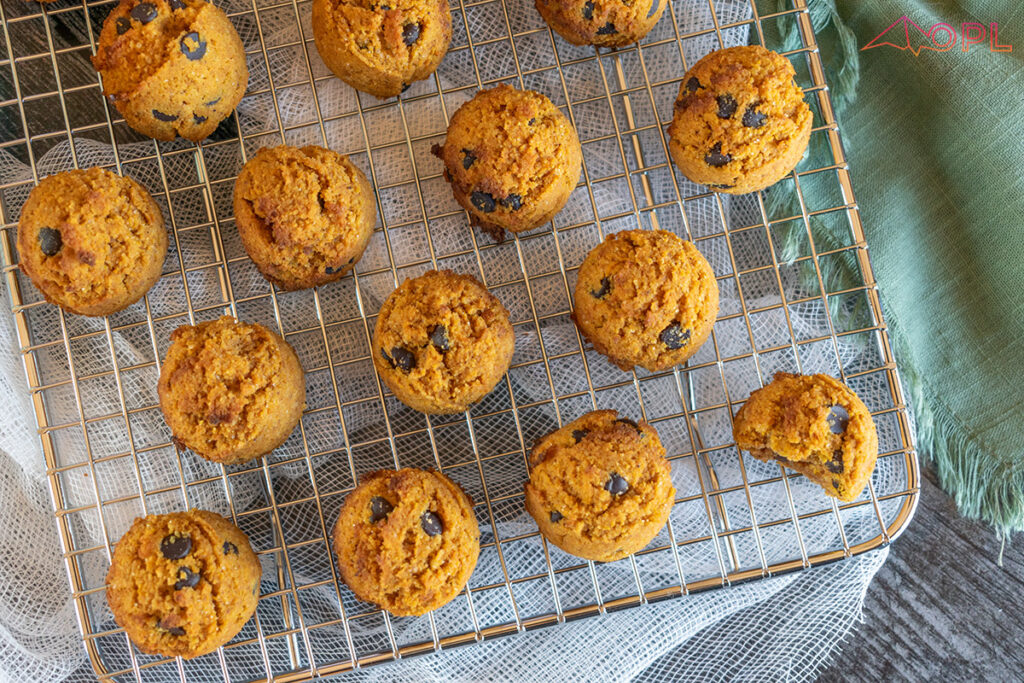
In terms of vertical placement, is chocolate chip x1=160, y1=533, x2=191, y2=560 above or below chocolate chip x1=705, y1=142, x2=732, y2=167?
below

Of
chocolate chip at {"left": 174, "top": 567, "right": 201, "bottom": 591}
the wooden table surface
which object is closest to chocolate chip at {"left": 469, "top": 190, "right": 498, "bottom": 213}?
chocolate chip at {"left": 174, "top": 567, "right": 201, "bottom": 591}

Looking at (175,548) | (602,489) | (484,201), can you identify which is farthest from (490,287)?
(175,548)

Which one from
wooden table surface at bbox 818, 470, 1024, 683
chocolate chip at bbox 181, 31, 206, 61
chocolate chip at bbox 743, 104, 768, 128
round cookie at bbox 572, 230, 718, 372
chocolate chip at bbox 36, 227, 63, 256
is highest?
chocolate chip at bbox 181, 31, 206, 61

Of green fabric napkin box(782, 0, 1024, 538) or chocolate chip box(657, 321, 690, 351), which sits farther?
green fabric napkin box(782, 0, 1024, 538)

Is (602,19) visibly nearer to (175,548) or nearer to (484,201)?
(484,201)

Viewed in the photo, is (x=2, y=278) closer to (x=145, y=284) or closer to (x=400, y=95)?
(x=145, y=284)

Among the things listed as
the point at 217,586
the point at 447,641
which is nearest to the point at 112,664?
the point at 217,586

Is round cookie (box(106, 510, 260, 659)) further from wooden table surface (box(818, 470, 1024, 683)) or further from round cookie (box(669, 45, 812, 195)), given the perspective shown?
A: wooden table surface (box(818, 470, 1024, 683))

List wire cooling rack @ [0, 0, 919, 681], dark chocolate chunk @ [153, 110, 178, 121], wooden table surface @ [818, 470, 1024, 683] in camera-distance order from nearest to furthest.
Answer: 1. dark chocolate chunk @ [153, 110, 178, 121]
2. wire cooling rack @ [0, 0, 919, 681]
3. wooden table surface @ [818, 470, 1024, 683]

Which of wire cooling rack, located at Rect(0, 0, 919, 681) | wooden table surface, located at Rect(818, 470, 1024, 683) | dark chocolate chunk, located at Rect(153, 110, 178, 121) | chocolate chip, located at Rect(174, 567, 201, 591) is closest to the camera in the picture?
chocolate chip, located at Rect(174, 567, 201, 591)
